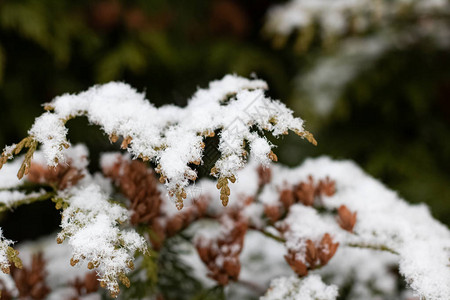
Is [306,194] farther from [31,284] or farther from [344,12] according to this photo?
[344,12]

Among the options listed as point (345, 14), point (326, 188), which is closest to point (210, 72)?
point (345, 14)

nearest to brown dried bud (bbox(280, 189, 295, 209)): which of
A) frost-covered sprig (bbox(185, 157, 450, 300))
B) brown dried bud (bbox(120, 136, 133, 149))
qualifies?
frost-covered sprig (bbox(185, 157, 450, 300))

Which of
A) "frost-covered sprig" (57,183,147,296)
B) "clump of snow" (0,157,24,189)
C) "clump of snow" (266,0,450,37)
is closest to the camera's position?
"frost-covered sprig" (57,183,147,296)

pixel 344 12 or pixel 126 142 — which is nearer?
pixel 126 142

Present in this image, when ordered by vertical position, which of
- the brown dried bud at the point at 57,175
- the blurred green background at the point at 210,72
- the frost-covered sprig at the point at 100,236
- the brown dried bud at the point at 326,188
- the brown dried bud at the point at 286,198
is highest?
the blurred green background at the point at 210,72

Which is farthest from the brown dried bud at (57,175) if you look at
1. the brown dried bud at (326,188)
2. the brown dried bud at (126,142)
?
the brown dried bud at (326,188)

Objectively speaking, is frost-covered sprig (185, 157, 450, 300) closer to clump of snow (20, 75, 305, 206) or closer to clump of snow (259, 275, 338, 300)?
clump of snow (259, 275, 338, 300)

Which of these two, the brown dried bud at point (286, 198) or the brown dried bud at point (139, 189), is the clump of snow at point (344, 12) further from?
the brown dried bud at point (139, 189)
